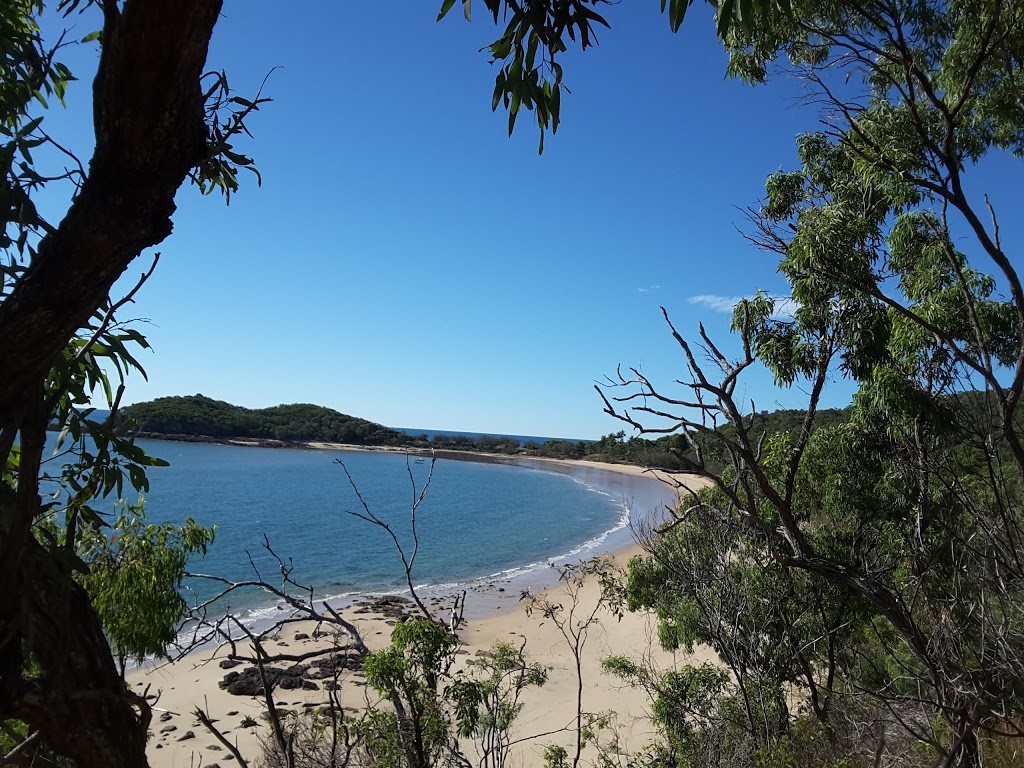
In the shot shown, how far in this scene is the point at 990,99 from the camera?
460 cm

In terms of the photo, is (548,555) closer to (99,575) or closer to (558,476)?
(99,575)

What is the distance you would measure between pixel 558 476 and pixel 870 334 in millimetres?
75578

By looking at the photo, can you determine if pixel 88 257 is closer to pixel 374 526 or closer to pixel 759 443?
pixel 759 443

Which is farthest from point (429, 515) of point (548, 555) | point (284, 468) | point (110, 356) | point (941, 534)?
point (110, 356)

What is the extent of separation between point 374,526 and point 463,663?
19.9 metres

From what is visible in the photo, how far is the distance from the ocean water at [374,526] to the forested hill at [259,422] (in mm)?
23241

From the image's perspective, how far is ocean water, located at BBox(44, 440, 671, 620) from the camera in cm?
2302

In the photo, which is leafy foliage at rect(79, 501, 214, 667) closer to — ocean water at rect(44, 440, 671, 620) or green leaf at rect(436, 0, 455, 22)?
ocean water at rect(44, 440, 671, 620)

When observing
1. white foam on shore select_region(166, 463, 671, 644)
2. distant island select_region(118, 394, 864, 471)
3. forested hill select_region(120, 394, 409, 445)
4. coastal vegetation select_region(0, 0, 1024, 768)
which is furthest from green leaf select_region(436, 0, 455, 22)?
Result: forested hill select_region(120, 394, 409, 445)

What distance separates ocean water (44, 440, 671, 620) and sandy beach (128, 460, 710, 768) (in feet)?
6.51

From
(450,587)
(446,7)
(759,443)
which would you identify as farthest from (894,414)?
(450,587)

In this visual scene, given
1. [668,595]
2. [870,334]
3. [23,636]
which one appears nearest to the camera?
[23,636]

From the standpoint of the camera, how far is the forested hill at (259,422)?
283ft

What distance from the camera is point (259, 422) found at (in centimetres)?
10444
